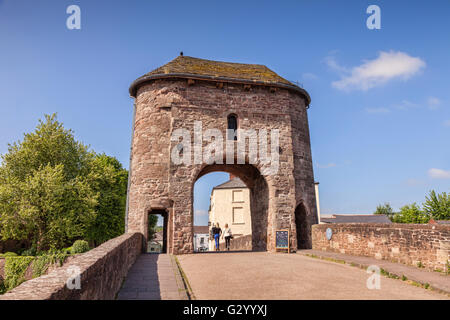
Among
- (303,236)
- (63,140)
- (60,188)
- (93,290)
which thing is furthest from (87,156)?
(93,290)

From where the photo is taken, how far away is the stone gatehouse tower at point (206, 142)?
45.4 feet

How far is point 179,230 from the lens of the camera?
44.2ft

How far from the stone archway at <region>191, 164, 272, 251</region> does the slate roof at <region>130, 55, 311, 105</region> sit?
4.15 m

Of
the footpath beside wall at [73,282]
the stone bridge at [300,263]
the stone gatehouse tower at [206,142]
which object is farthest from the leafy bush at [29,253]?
the footpath beside wall at [73,282]

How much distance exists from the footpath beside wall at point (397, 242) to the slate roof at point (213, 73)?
721 centimetres

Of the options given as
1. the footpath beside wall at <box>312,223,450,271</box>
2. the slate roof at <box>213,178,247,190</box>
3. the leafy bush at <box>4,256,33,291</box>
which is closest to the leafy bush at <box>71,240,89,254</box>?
the leafy bush at <box>4,256,33,291</box>

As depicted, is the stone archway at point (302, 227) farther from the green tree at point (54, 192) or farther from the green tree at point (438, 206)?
the green tree at point (438, 206)

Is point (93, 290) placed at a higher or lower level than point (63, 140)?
lower

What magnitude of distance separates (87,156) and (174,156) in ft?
46.6

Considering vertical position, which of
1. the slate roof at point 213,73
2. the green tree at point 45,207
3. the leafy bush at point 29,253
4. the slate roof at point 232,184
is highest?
the slate roof at point 213,73

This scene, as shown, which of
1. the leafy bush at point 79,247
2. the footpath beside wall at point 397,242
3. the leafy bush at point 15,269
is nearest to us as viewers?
the footpath beside wall at point 397,242

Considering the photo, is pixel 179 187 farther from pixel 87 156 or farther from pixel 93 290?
pixel 87 156

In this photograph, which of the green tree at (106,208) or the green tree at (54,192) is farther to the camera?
the green tree at (106,208)
